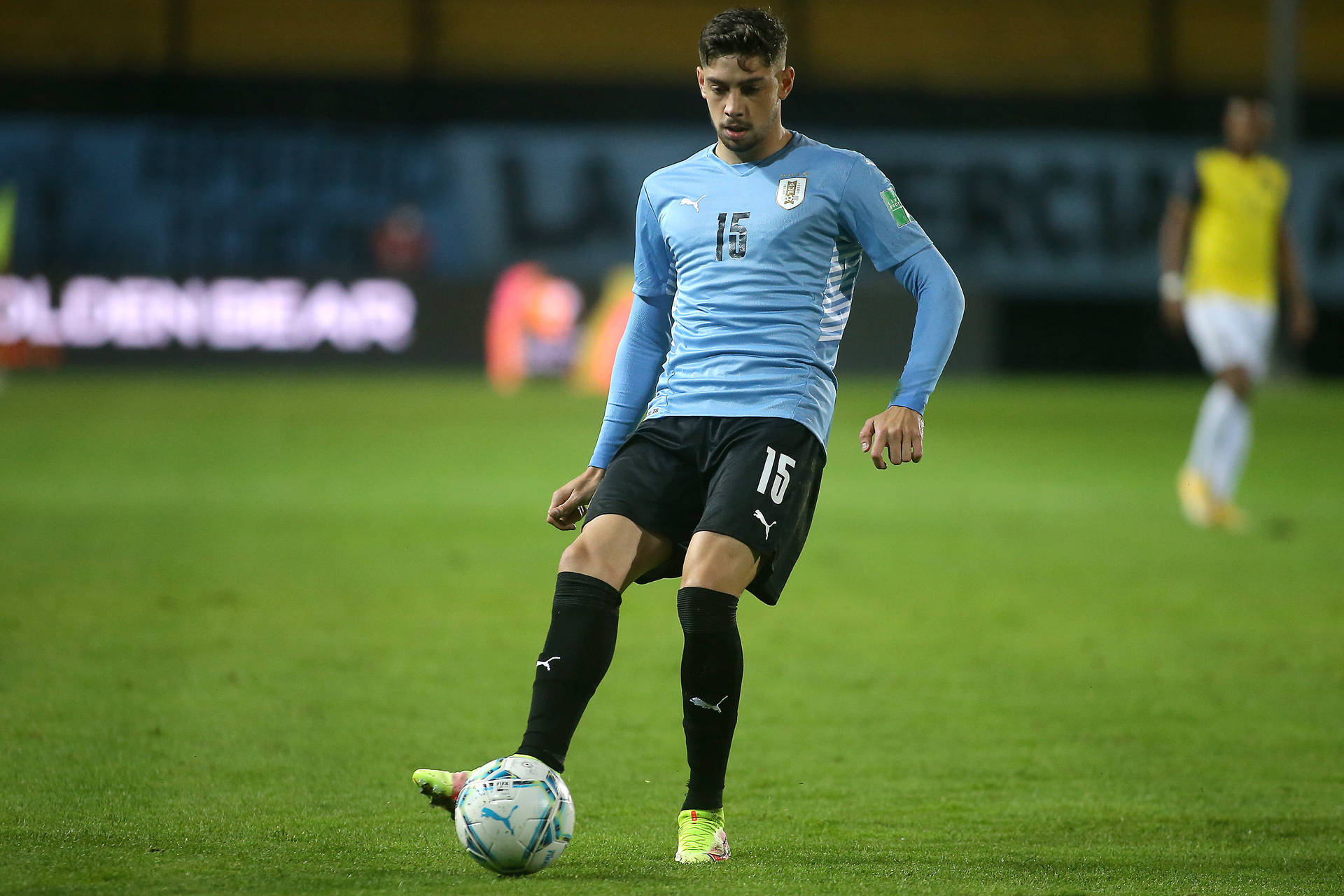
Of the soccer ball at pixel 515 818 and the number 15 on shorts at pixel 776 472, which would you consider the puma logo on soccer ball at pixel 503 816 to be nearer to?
the soccer ball at pixel 515 818

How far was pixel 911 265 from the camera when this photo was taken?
395 cm

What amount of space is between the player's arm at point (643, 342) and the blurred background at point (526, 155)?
59.7 ft

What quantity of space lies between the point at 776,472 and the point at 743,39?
99 cm

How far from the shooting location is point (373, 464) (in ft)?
43.4

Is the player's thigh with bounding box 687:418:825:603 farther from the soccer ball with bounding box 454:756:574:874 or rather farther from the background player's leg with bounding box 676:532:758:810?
the soccer ball with bounding box 454:756:574:874

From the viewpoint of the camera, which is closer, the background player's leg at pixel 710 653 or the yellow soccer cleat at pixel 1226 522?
the background player's leg at pixel 710 653

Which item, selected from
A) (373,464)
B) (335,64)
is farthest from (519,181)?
(373,464)

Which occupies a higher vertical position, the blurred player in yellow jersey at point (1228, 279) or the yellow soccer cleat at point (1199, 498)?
the blurred player in yellow jersey at point (1228, 279)

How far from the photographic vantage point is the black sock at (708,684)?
12.2 ft

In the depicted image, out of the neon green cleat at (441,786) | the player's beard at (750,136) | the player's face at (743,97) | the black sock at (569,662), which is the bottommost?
the neon green cleat at (441,786)

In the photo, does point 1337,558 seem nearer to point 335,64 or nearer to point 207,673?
point 207,673

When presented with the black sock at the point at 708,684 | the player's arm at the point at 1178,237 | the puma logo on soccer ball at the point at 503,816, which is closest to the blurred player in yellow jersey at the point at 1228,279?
the player's arm at the point at 1178,237

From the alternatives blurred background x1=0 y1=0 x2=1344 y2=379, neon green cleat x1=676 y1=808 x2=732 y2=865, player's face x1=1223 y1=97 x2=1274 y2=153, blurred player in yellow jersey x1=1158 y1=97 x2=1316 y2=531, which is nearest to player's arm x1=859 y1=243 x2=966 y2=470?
neon green cleat x1=676 y1=808 x2=732 y2=865

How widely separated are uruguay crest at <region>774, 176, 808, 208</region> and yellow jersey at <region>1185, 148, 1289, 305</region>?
7343 mm
